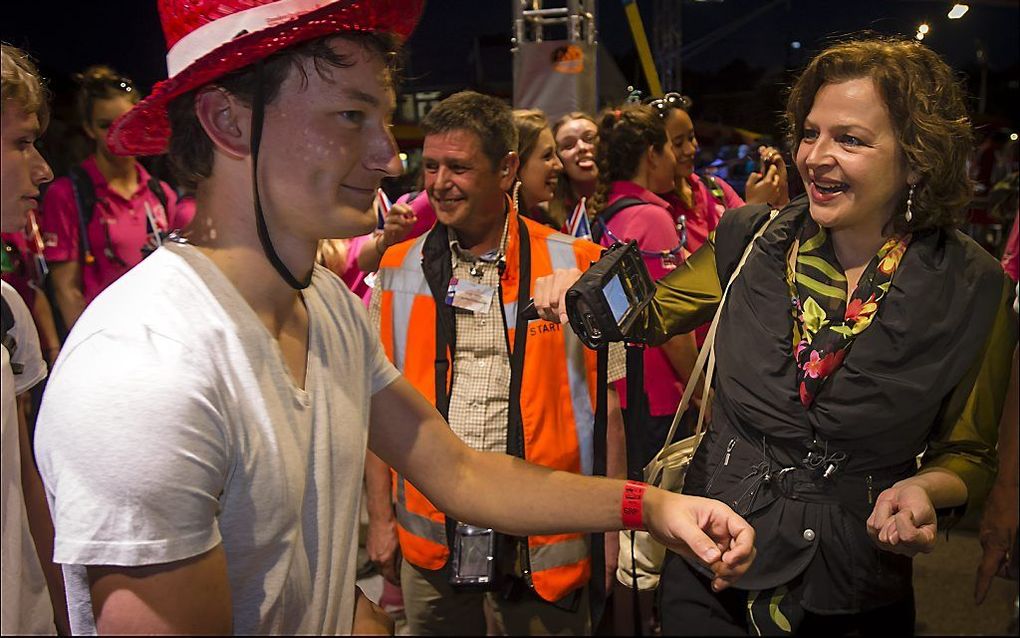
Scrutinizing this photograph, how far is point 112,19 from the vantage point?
1.18 meters

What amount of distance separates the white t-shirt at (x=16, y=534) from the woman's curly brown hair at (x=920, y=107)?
94 cm

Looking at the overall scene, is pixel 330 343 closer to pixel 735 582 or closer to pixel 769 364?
pixel 769 364

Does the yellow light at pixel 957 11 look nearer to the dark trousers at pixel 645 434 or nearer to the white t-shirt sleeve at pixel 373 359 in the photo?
the dark trousers at pixel 645 434

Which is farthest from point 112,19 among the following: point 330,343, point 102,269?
point 330,343

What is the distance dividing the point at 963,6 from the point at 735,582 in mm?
821

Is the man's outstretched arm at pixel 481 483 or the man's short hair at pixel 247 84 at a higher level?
the man's short hair at pixel 247 84

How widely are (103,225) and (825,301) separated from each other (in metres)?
0.92

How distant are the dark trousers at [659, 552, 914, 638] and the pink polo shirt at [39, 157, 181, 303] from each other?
88 centimetres

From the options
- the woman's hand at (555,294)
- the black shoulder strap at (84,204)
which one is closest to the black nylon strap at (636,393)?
the woman's hand at (555,294)

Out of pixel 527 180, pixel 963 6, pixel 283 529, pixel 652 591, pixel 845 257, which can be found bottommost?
pixel 652 591

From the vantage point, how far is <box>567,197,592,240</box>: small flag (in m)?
1.38

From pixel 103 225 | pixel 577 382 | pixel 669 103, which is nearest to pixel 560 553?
pixel 577 382

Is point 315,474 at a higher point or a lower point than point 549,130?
lower

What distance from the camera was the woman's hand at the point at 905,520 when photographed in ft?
3.68
